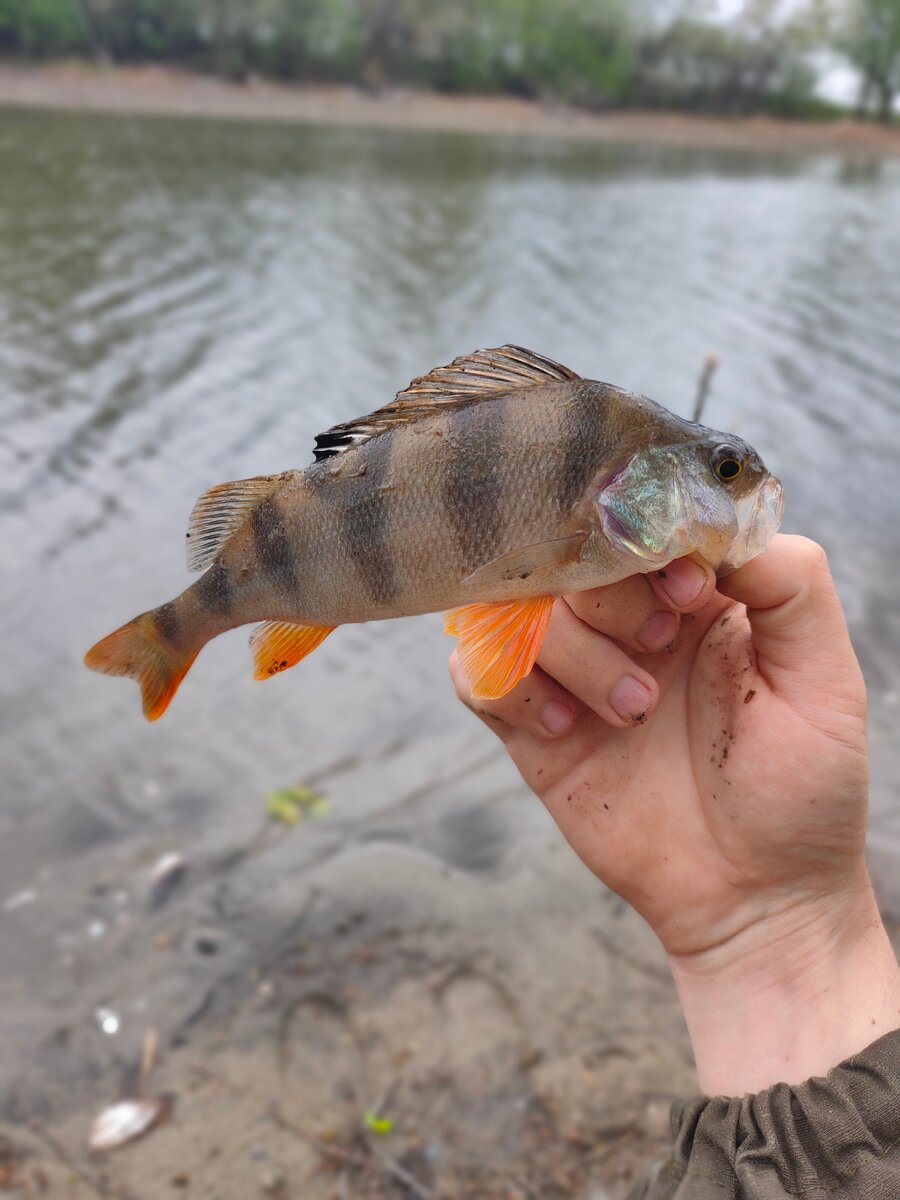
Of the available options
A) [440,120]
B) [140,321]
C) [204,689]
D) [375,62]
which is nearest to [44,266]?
[140,321]

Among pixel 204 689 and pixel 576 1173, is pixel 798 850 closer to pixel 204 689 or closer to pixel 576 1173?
pixel 576 1173

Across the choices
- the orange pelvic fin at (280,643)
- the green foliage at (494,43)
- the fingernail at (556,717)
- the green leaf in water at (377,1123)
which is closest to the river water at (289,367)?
the green leaf in water at (377,1123)

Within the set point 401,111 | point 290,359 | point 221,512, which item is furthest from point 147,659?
point 401,111

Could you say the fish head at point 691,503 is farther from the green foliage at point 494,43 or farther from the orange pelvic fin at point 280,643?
the green foliage at point 494,43

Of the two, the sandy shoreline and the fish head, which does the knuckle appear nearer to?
the fish head

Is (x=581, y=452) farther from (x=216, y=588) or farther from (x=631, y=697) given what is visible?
(x=216, y=588)

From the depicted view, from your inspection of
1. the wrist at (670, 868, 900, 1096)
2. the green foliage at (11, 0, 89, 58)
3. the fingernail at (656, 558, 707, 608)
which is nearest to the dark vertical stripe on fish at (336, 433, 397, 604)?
the fingernail at (656, 558, 707, 608)
